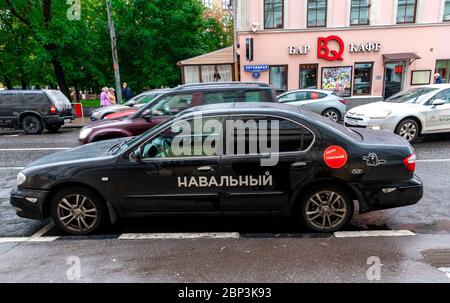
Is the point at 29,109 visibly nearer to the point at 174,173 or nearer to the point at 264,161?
the point at 174,173

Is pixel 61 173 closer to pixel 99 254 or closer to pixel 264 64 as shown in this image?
pixel 99 254

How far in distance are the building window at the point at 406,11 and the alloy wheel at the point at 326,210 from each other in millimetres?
18706

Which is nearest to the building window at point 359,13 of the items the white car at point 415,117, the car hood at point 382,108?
the car hood at point 382,108

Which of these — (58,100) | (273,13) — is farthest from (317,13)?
(58,100)

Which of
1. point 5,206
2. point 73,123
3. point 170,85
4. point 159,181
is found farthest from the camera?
point 170,85

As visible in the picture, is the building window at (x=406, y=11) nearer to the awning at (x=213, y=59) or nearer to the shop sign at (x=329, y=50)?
the shop sign at (x=329, y=50)

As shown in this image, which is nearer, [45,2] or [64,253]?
[64,253]

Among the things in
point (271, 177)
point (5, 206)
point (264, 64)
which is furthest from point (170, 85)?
point (271, 177)

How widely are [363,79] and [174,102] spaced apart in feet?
51.2

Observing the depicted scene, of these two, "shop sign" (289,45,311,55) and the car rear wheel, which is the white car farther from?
the car rear wheel

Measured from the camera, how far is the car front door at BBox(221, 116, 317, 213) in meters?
4.19

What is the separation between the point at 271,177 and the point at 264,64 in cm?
1646

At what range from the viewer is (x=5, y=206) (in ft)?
18.9

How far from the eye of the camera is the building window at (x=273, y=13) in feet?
63.7
